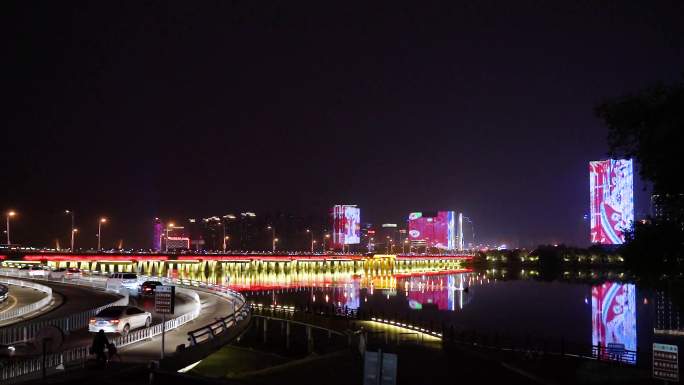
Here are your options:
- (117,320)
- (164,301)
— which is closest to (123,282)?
(117,320)

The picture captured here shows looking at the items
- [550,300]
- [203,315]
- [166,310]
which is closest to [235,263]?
[550,300]

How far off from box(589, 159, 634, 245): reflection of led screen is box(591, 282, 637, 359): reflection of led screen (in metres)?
55.7

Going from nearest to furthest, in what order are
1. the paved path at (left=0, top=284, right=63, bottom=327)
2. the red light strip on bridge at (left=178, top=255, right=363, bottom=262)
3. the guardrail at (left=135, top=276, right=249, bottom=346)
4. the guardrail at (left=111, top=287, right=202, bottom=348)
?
the guardrail at (left=111, top=287, right=202, bottom=348) < the guardrail at (left=135, top=276, right=249, bottom=346) < the paved path at (left=0, top=284, right=63, bottom=327) < the red light strip on bridge at (left=178, top=255, right=363, bottom=262)

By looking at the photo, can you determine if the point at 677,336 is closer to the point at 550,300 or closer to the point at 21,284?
the point at 550,300

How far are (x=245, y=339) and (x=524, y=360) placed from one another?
87.6 ft

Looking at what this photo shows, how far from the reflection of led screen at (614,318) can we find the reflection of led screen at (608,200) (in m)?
55.7

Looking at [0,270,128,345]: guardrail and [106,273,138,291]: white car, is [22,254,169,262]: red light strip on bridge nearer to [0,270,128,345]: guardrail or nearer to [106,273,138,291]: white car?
[106,273,138,291]: white car

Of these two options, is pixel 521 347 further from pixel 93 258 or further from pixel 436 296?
pixel 93 258

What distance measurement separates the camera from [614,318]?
77.4 m

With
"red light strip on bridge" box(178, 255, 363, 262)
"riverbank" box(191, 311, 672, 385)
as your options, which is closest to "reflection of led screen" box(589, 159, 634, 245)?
"red light strip on bridge" box(178, 255, 363, 262)

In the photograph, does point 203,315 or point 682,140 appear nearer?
point 682,140

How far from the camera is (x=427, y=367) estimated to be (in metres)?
29.8

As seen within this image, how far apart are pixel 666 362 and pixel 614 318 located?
6843cm

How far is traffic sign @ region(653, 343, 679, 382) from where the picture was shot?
14.8m
